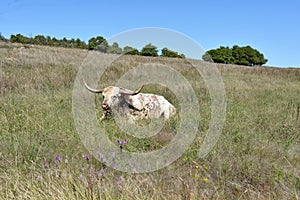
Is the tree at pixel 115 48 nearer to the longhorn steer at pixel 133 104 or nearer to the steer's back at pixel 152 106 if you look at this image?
the longhorn steer at pixel 133 104

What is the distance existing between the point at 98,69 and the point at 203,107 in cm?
429

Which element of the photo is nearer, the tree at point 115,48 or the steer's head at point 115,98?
the tree at point 115,48

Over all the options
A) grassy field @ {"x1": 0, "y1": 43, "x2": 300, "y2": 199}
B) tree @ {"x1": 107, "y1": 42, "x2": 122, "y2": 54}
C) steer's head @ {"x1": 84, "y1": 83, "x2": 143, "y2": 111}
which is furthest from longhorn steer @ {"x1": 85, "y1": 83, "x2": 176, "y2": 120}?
tree @ {"x1": 107, "y1": 42, "x2": 122, "y2": 54}

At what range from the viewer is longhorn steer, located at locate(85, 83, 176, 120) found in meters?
5.30

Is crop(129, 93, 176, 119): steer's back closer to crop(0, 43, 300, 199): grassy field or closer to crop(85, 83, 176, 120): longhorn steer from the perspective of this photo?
crop(85, 83, 176, 120): longhorn steer

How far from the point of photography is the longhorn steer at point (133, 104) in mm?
5297

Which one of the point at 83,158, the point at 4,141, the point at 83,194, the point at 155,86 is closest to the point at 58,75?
the point at 155,86

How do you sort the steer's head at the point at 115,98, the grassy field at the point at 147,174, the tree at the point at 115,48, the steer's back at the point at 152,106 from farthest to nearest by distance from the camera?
the steer's back at the point at 152,106 → the steer's head at the point at 115,98 → the tree at the point at 115,48 → the grassy field at the point at 147,174

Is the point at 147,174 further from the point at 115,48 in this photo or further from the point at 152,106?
the point at 152,106

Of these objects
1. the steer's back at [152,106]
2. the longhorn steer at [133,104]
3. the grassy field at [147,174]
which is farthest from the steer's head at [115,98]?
the grassy field at [147,174]

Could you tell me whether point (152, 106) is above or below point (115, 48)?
below

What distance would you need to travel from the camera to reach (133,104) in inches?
220

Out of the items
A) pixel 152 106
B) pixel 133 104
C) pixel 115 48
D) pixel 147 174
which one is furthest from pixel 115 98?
pixel 147 174

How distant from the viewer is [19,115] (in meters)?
4.60
